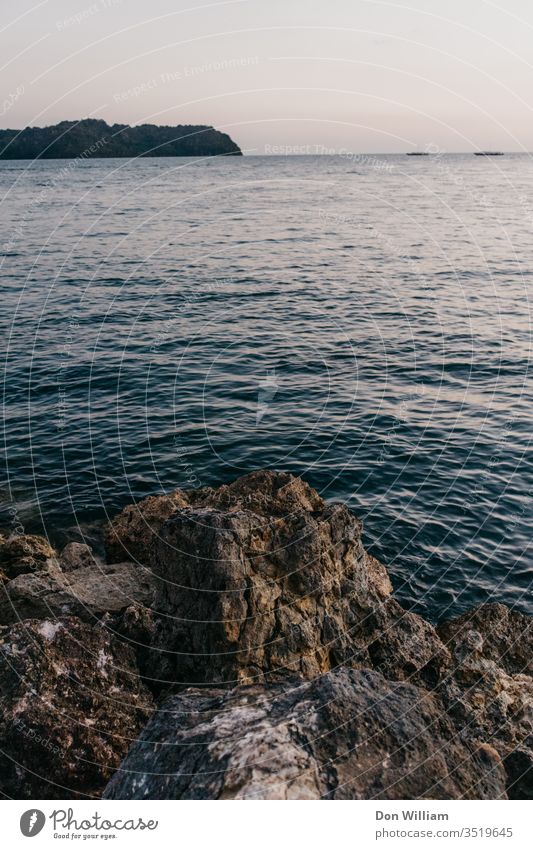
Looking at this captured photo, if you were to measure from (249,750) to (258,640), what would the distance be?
352 centimetres

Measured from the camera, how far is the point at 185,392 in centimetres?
3019

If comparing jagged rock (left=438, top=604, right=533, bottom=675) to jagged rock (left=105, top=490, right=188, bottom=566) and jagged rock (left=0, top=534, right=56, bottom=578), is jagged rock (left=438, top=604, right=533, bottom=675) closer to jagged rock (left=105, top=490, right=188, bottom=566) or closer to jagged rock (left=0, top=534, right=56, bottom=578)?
jagged rock (left=105, top=490, right=188, bottom=566)

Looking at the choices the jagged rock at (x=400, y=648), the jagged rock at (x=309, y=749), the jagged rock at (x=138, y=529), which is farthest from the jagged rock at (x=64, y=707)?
the jagged rock at (x=138, y=529)

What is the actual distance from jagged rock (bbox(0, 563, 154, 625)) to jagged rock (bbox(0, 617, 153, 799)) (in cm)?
178

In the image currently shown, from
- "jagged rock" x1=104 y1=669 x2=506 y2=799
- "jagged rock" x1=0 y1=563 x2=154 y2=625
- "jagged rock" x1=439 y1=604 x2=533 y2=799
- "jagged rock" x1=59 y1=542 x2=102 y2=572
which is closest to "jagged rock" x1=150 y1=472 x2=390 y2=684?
"jagged rock" x1=0 y1=563 x2=154 y2=625

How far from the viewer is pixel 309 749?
26.7ft

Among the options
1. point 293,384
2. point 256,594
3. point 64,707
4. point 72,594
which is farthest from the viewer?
point 293,384

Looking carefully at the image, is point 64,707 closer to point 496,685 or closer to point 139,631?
point 139,631

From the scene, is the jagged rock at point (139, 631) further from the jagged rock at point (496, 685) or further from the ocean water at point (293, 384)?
the ocean water at point (293, 384)

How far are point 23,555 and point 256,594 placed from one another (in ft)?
27.1

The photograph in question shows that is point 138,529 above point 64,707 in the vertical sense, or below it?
below

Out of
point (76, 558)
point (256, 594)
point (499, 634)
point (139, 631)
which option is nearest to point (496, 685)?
point (499, 634)

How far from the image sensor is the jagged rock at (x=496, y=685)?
10.9 metres

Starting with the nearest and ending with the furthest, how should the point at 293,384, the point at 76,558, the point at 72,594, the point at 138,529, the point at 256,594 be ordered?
the point at 256,594
the point at 72,594
the point at 76,558
the point at 138,529
the point at 293,384
